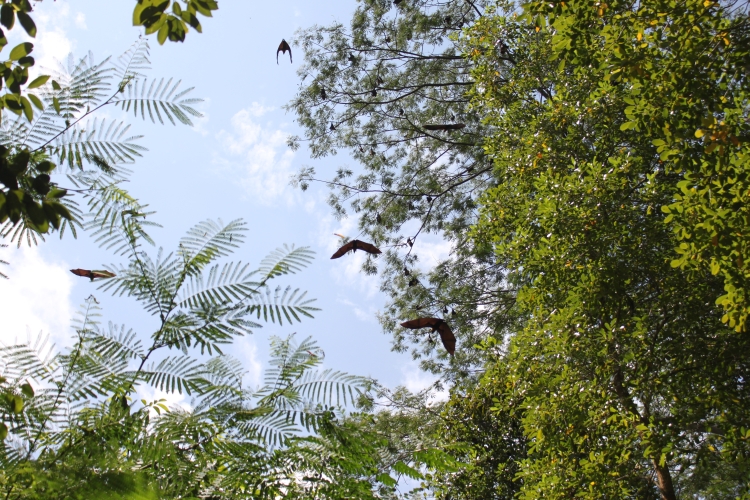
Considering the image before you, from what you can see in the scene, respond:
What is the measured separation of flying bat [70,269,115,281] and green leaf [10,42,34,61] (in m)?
0.58

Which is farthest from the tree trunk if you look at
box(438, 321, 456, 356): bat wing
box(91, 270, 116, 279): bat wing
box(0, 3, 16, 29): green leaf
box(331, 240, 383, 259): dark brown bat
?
box(0, 3, 16, 29): green leaf

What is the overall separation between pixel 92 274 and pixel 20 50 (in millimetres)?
629

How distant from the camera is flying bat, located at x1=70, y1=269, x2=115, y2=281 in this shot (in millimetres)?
1622

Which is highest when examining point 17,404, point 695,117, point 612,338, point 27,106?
point 695,117

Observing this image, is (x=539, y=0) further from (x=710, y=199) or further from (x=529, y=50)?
(x=529, y=50)

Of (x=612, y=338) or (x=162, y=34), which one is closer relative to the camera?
(x=162, y=34)

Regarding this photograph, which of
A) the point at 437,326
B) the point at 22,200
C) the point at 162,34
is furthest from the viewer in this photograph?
the point at 437,326

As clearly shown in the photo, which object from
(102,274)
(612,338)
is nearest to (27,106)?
(102,274)

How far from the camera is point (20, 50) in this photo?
1.34 m

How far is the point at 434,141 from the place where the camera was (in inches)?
509

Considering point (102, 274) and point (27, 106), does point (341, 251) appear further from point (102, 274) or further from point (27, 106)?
point (27, 106)

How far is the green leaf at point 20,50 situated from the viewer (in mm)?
1328

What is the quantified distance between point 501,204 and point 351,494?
476cm

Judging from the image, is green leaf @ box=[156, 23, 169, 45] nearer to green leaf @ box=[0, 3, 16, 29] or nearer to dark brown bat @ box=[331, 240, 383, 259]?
green leaf @ box=[0, 3, 16, 29]
